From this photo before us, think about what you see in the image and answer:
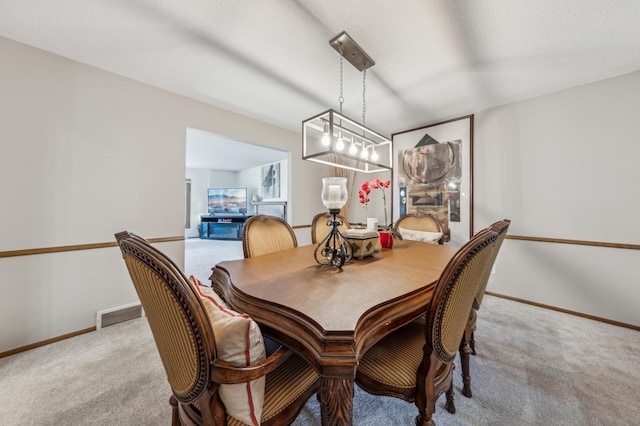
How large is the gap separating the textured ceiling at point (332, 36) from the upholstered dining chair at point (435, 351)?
1575 mm

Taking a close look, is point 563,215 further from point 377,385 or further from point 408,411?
point 377,385

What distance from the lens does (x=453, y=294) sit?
31.8 inches

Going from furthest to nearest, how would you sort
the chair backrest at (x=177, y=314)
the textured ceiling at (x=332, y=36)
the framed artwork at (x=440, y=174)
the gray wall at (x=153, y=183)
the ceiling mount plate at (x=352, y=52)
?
the framed artwork at (x=440, y=174) → the gray wall at (x=153, y=183) → the ceiling mount plate at (x=352, y=52) → the textured ceiling at (x=332, y=36) → the chair backrest at (x=177, y=314)

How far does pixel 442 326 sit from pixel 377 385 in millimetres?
348

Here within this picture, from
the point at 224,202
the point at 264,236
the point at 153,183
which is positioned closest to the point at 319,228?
the point at 264,236

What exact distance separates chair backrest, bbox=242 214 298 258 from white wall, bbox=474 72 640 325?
2629 millimetres

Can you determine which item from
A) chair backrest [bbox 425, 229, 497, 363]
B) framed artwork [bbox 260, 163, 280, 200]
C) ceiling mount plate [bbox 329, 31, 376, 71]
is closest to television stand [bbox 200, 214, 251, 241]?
framed artwork [bbox 260, 163, 280, 200]

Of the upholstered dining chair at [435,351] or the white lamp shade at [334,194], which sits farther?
the white lamp shade at [334,194]

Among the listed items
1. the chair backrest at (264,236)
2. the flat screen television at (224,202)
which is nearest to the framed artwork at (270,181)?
the flat screen television at (224,202)

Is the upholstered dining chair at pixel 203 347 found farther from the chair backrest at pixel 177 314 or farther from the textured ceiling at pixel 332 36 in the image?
the textured ceiling at pixel 332 36

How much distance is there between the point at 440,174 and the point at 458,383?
2.59m

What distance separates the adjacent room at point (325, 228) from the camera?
0.79m

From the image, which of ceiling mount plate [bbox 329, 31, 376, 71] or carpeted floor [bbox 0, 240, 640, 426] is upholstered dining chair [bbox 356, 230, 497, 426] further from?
ceiling mount plate [bbox 329, 31, 376, 71]

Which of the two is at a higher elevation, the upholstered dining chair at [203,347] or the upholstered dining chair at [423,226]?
the upholstered dining chair at [423,226]
